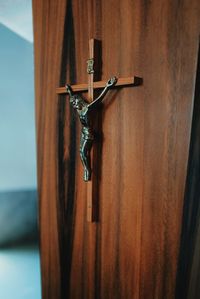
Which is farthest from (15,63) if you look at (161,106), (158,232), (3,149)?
(158,232)

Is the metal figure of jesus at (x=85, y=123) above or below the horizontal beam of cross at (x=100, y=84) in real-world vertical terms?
below

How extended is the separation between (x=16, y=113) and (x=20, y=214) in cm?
49

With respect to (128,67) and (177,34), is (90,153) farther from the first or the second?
(177,34)

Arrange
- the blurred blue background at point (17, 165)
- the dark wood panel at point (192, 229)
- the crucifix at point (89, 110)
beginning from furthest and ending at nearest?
the blurred blue background at point (17, 165)
the crucifix at point (89, 110)
the dark wood panel at point (192, 229)

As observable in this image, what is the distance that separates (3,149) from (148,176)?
33.4 inches

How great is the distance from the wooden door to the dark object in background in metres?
0.32

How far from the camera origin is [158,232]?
2.45ft

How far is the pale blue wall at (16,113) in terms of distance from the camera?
4.38 feet

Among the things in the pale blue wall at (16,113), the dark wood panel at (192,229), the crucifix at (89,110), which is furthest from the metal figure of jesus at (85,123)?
the pale blue wall at (16,113)

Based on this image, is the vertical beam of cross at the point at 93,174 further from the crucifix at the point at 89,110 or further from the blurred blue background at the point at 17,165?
the blurred blue background at the point at 17,165

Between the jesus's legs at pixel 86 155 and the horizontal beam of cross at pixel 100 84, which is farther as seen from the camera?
the jesus's legs at pixel 86 155

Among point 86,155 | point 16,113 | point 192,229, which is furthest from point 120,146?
point 16,113

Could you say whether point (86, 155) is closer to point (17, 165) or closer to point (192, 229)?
→ point (192, 229)

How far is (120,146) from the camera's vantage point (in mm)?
804
